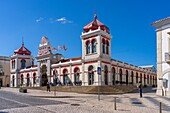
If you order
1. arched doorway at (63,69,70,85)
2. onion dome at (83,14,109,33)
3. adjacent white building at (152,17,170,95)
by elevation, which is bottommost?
arched doorway at (63,69,70,85)

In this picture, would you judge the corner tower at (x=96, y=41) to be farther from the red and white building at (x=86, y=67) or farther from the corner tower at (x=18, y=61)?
the corner tower at (x=18, y=61)

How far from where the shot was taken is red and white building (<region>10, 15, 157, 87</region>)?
118 feet

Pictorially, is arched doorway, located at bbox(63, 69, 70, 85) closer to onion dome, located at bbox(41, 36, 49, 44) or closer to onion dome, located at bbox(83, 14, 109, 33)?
onion dome, located at bbox(41, 36, 49, 44)

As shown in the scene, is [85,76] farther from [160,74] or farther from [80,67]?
[160,74]

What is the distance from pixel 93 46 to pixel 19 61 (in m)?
26.4

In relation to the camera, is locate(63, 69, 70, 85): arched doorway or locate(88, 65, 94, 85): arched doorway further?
locate(63, 69, 70, 85): arched doorway

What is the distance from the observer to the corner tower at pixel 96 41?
35.8 meters

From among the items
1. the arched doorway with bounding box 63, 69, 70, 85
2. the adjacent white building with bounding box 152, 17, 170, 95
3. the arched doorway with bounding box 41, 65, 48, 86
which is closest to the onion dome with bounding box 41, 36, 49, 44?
the arched doorway with bounding box 41, 65, 48, 86

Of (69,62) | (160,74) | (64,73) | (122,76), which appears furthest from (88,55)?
(160,74)

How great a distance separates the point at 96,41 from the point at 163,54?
46.7 feet

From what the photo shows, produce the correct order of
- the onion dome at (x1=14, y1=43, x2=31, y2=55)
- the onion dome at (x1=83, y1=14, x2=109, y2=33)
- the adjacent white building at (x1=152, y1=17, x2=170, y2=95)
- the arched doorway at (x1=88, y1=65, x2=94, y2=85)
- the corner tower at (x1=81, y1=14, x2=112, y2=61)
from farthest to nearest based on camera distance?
1. the onion dome at (x1=14, y1=43, x2=31, y2=55)
2. the onion dome at (x1=83, y1=14, x2=109, y2=33)
3. the arched doorway at (x1=88, y1=65, x2=94, y2=85)
4. the corner tower at (x1=81, y1=14, x2=112, y2=61)
5. the adjacent white building at (x1=152, y1=17, x2=170, y2=95)

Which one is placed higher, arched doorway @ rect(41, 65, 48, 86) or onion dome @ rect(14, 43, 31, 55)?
onion dome @ rect(14, 43, 31, 55)

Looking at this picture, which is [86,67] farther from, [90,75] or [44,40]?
[44,40]

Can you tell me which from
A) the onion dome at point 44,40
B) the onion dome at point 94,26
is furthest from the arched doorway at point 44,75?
the onion dome at point 94,26
